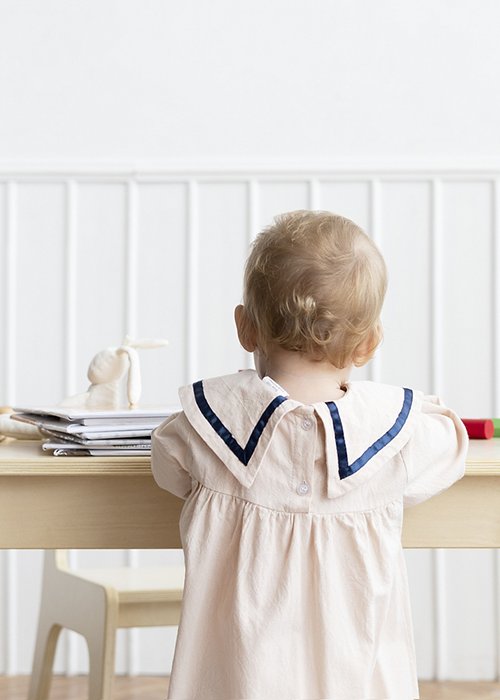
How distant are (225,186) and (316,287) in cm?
134

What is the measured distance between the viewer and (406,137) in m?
2.35

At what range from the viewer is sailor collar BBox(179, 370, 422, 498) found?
39.4 inches

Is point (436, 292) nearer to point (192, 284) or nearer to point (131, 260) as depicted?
point (192, 284)

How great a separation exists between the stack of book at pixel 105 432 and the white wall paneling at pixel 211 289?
116cm

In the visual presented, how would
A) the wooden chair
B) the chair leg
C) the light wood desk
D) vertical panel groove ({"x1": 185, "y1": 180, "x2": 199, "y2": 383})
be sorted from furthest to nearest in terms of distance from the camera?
vertical panel groove ({"x1": 185, "y1": 180, "x2": 199, "y2": 383})
the chair leg
the wooden chair
the light wood desk

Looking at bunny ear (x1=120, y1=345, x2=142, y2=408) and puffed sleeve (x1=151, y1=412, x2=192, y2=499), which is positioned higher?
bunny ear (x1=120, y1=345, x2=142, y2=408)

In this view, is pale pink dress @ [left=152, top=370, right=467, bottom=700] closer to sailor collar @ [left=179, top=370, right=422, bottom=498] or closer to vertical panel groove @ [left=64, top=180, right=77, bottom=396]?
sailor collar @ [left=179, top=370, right=422, bottom=498]

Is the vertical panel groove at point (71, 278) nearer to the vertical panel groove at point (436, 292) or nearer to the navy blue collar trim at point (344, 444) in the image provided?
the vertical panel groove at point (436, 292)

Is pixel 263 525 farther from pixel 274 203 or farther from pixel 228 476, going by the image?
pixel 274 203

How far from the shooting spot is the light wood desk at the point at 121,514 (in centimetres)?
110

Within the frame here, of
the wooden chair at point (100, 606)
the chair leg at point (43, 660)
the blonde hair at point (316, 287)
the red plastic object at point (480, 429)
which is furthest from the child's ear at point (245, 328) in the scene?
the chair leg at point (43, 660)

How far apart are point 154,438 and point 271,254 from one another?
0.73 feet

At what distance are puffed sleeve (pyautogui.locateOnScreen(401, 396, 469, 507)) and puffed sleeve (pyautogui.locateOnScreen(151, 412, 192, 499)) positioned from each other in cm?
22

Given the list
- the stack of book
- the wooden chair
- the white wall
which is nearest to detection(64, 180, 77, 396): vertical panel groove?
the white wall
